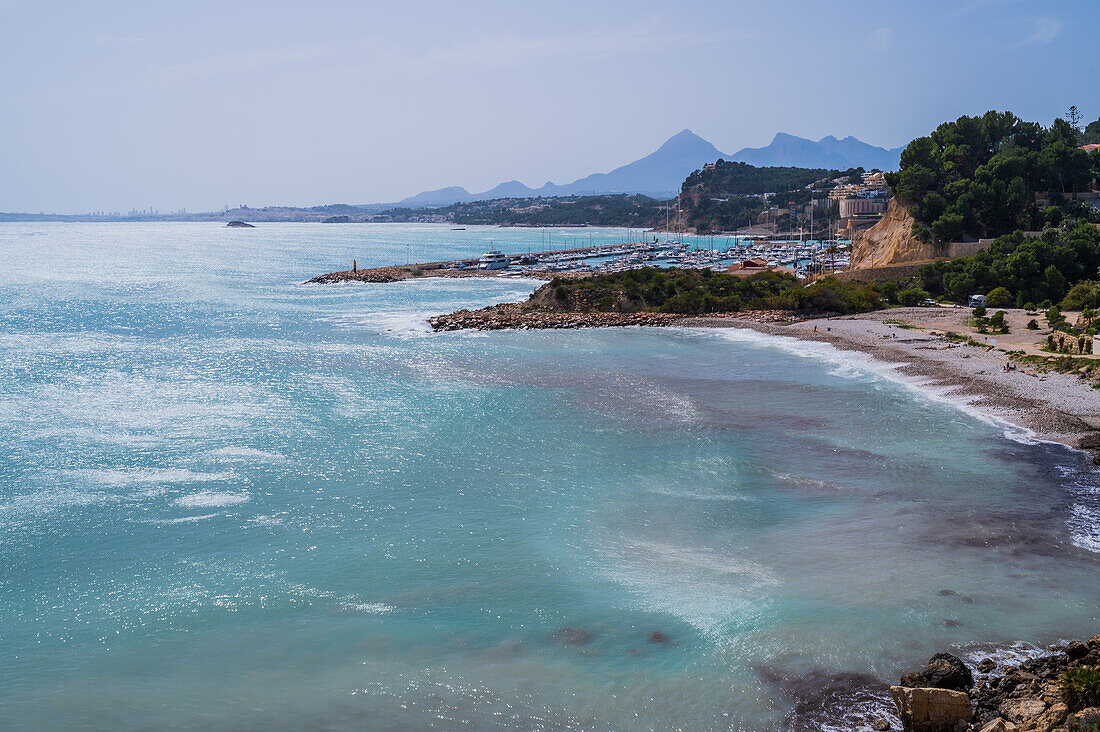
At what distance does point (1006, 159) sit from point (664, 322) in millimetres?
27910

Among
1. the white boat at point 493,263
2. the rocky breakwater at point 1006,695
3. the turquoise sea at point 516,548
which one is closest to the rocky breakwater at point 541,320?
the turquoise sea at point 516,548

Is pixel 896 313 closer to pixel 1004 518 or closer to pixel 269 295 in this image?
A: pixel 1004 518

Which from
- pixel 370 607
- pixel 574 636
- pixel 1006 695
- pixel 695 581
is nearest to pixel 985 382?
pixel 695 581

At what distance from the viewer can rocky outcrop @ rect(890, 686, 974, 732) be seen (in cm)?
1038

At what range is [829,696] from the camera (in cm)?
1165

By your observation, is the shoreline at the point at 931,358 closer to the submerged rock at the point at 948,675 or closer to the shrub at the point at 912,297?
the shrub at the point at 912,297

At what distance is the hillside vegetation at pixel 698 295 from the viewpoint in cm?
5138

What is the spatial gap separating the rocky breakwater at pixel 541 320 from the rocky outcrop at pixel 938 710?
40.8 metres

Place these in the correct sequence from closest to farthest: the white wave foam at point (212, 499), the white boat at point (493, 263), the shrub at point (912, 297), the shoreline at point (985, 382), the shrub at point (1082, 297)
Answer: the white wave foam at point (212, 499), the shoreline at point (985, 382), the shrub at point (1082, 297), the shrub at point (912, 297), the white boat at point (493, 263)

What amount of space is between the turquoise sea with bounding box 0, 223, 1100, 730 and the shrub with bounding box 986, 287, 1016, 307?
59.1 ft

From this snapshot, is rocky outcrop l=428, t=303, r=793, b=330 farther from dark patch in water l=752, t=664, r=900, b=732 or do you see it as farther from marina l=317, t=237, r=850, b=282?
dark patch in water l=752, t=664, r=900, b=732

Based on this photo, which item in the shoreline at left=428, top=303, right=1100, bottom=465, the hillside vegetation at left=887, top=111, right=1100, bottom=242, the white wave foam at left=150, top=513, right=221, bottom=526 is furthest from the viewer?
the hillside vegetation at left=887, top=111, right=1100, bottom=242

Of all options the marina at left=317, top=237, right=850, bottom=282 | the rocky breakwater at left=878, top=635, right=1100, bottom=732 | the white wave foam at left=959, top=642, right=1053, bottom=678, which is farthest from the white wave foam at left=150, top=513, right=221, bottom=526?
the marina at left=317, top=237, right=850, bottom=282

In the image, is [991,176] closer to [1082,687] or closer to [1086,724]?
[1082,687]
